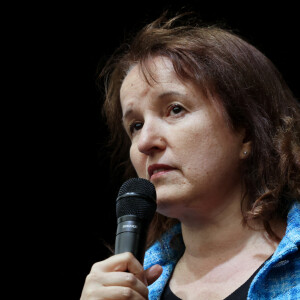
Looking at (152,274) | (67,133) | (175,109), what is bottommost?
(67,133)

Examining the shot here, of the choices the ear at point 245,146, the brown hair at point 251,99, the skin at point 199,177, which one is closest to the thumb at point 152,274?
the skin at point 199,177

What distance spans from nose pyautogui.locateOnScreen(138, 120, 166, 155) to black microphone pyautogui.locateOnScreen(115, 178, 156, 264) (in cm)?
20

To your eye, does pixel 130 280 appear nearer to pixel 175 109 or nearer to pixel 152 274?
pixel 152 274

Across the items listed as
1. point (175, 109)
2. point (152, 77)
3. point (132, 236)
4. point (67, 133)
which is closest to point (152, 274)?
point (132, 236)

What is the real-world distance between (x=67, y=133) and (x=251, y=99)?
115 centimetres

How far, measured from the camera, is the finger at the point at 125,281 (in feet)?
3.22

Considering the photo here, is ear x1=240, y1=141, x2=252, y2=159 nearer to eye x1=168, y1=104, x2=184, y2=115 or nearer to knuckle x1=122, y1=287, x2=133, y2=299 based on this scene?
eye x1=168, y1=104, x2=184, y2=115

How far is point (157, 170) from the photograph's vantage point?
1.41 meters

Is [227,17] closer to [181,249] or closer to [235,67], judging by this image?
[235,67]

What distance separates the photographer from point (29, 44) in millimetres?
2262

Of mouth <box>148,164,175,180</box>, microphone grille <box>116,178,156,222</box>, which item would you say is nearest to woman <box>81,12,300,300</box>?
mouth <box>148,164,175,180</box>

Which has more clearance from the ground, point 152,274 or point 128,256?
point 128,256

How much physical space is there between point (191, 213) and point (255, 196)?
0.67 feet

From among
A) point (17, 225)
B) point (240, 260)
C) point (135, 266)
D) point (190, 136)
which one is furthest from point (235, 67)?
point (17, 225)
